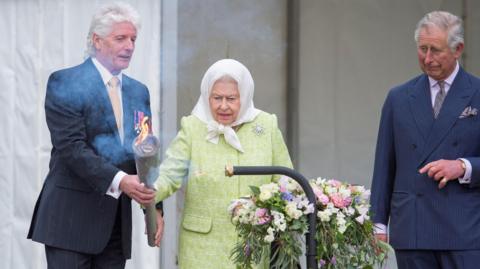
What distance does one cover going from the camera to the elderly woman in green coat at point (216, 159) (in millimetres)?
4801

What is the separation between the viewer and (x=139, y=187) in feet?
14.9

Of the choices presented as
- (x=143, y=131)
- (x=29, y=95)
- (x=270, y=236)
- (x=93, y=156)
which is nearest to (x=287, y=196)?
(x=270, y=236)

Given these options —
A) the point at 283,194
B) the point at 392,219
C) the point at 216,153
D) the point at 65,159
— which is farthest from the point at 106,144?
the point at 392,219

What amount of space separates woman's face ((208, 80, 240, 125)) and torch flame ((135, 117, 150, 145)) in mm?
360

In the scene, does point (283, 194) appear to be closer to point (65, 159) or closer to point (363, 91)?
point (65, 159)

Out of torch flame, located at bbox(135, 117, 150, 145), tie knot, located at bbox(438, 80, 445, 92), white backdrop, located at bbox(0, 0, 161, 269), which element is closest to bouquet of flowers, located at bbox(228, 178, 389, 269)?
torch flame, located at bbox(135, 117, 150, 145)

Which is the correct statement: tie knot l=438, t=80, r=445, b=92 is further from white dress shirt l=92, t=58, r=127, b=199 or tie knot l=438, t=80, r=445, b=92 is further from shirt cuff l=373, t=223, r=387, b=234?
white dress shirt l=92, t=58, r=127, b=199

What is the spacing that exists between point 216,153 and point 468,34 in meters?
2.90

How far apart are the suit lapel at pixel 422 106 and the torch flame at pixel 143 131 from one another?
1.25 metres

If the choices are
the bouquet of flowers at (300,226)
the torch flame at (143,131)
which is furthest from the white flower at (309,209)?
the torch flame at (143,131)

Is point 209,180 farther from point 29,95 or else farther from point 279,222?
point 29,95

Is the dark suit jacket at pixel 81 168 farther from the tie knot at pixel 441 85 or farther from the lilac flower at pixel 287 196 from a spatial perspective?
the tie knot at pixel 441 85

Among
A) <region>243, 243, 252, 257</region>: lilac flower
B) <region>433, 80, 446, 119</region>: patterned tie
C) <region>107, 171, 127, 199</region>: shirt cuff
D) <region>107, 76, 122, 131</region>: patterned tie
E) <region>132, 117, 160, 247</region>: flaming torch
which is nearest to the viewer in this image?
<region>132, 117, 160, 247</region>: flaming torch

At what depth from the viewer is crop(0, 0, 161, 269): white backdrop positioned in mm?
6242
